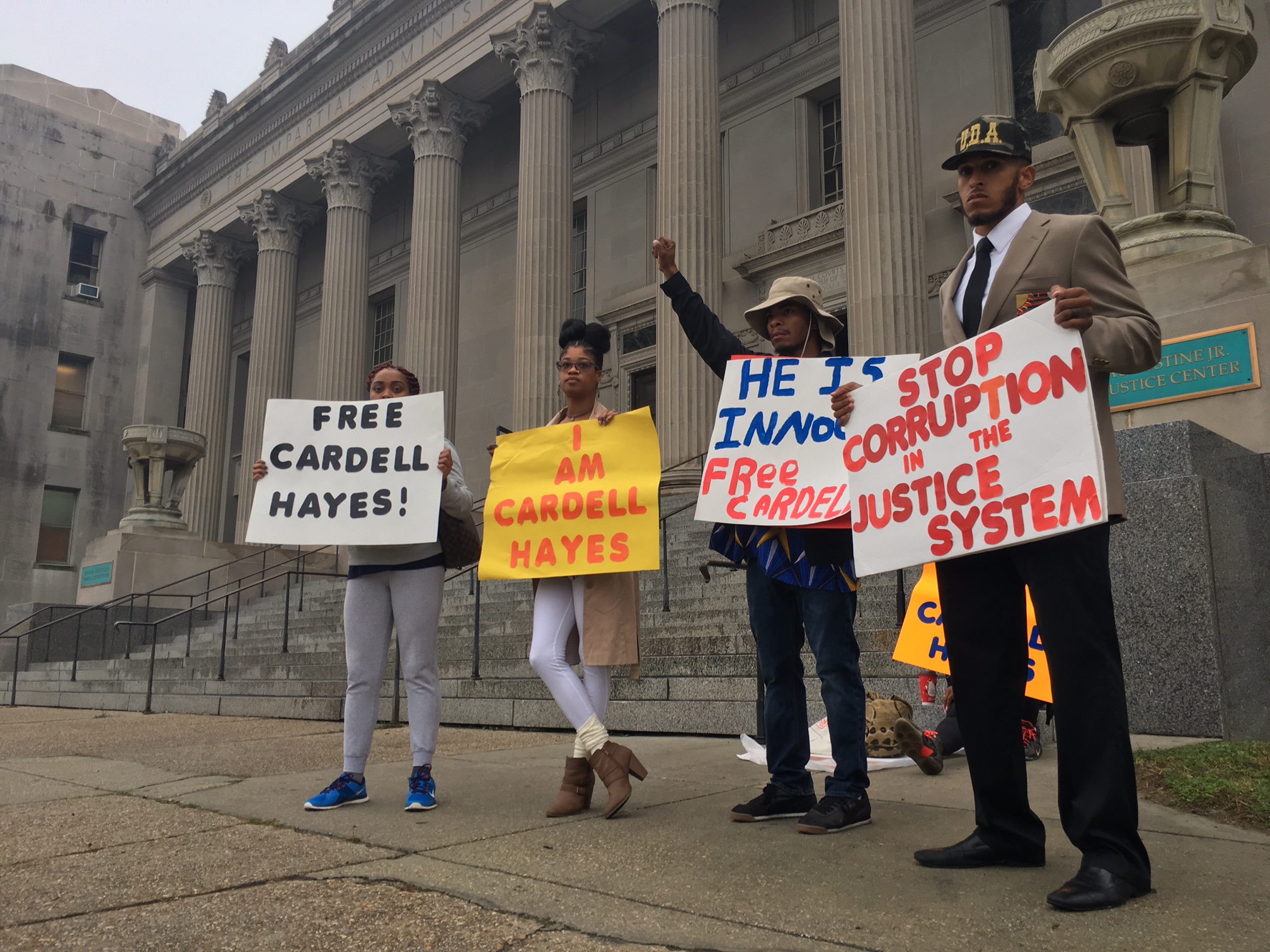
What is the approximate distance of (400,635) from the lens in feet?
15.8

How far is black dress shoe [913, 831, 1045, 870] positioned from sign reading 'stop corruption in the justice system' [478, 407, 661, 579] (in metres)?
1.67

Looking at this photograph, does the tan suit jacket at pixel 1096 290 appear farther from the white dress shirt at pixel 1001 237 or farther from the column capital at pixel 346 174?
the column capital at pixel 346 174

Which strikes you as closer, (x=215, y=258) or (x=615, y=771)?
(x=615, y=771)

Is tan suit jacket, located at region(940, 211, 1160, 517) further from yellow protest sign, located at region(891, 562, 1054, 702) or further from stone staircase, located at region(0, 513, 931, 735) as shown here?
stone staircase, located at region(0, 513, 931, 735)

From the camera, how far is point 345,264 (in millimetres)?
26469

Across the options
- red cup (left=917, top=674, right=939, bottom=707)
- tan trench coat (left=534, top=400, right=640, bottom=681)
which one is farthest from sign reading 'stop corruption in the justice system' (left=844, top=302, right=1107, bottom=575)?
red cup (left=917, top=674, right=939, bottom=707)

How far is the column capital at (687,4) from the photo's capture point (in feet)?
62.5

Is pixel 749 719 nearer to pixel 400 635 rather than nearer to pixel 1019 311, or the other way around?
pixel 400 635

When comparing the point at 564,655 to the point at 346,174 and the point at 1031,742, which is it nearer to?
the point at 1031,742

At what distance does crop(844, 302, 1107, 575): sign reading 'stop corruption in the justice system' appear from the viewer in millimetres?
3000

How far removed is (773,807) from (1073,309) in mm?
2206

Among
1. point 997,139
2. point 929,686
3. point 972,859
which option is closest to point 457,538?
point 972,859

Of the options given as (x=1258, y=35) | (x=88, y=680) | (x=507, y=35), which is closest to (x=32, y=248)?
(x=507, y=35)

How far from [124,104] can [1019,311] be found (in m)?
41.0
